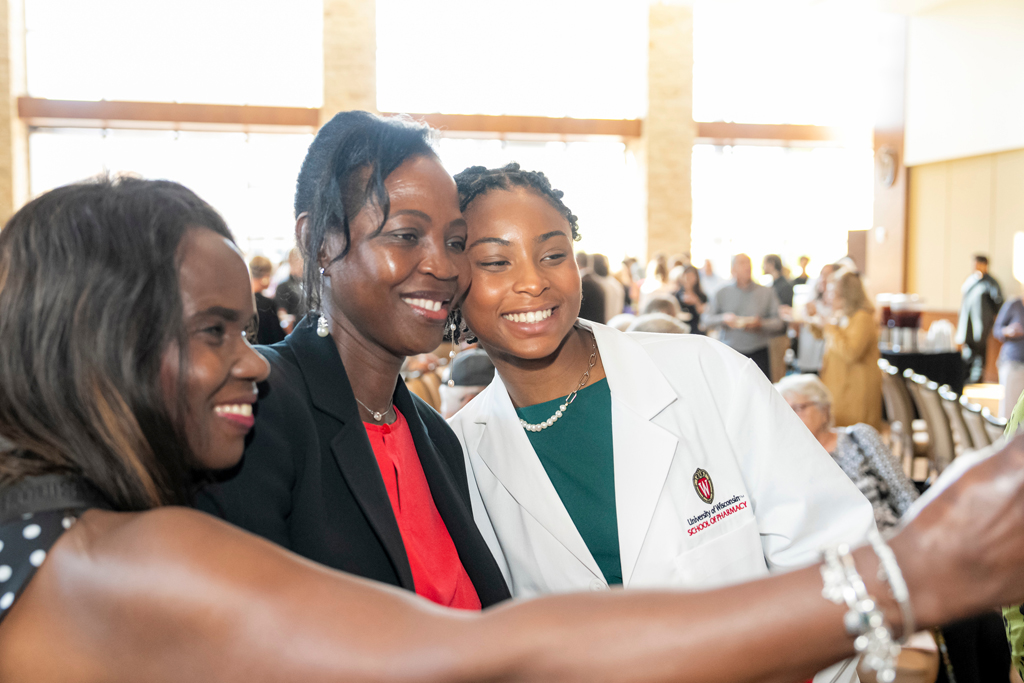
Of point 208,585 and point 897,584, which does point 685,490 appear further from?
point 208,585

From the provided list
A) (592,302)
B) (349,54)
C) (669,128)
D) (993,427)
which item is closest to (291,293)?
(592,302)

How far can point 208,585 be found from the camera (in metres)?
0.76

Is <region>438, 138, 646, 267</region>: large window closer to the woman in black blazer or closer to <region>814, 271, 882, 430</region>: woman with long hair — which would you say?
<region>814, 271, 882, 430</region>: woman with long hair

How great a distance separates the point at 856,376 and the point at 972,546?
18.6ft

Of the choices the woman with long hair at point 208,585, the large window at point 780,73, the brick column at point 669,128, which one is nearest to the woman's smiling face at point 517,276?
the woman with long hair at point 208,585

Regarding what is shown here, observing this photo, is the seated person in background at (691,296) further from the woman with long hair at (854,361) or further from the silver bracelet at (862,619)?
the silver bracelet at (862,619)

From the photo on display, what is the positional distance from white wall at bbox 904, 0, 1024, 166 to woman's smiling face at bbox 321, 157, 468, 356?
1388cm

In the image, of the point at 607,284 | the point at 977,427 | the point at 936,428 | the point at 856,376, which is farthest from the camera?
the point at 607,284

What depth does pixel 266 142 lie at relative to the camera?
595 inches

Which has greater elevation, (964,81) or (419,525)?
(964,81)

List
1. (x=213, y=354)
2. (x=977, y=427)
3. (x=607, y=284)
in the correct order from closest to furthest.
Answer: (x=213, y=354) → (x=977, y=427) → (x=607, y=284)

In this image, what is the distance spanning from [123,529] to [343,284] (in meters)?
0.80

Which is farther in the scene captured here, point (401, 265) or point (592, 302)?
point (592, 302)

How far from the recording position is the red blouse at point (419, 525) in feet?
4.66
